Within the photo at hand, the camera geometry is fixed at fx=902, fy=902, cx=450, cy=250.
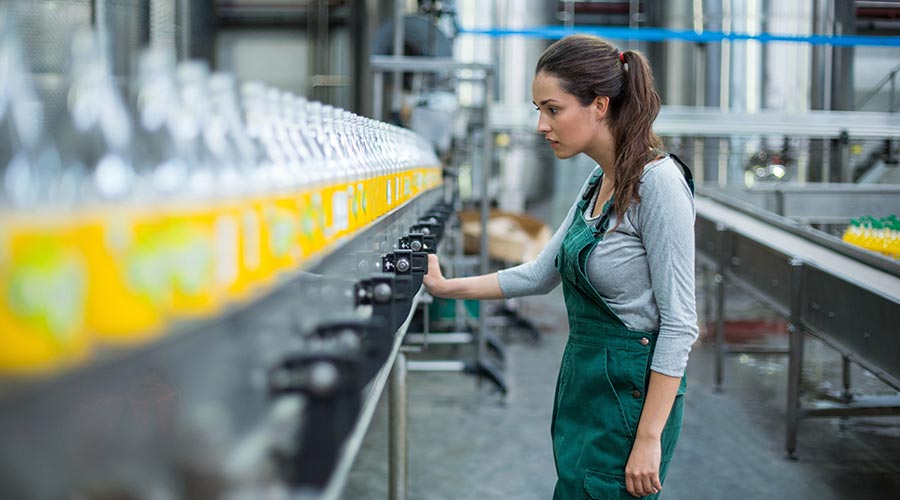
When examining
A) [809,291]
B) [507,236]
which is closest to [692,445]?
[809,291]

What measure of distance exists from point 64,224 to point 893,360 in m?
2.45

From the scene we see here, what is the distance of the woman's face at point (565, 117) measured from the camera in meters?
1.57

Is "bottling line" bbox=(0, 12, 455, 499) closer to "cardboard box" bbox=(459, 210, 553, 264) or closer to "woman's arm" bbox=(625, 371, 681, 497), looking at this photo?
"woman's arm" bbox=(625, 371, 681, 497)

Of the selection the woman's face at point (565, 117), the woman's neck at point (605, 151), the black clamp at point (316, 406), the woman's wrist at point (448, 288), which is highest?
the woman's face at point (565, 117)

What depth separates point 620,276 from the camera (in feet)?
5.24

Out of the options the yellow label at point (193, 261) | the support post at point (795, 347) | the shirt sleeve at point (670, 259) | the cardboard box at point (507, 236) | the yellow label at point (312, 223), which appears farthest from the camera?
the cardboard box at point (507, 236)

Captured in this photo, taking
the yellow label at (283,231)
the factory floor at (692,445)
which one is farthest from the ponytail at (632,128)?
the factory floor at (692,445)

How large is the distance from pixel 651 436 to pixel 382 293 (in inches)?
23.9

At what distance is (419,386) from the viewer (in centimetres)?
454

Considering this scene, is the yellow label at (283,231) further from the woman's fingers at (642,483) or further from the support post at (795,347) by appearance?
the support post at (795,347)

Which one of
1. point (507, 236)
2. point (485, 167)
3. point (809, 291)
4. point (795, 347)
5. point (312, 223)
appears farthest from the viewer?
point (507, 236)

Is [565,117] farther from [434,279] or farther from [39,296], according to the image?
[39,296]

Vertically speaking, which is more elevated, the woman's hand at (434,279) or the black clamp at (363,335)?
the black clamp at (363,335)

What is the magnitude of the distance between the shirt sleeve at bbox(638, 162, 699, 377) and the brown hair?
0.04 meters
